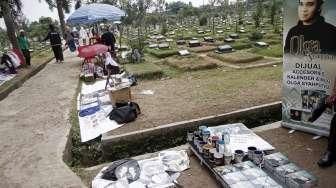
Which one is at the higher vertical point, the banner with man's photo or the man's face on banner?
the man's face on banner

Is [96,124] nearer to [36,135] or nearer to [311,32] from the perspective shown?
[36,135]

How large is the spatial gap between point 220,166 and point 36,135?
345 cm

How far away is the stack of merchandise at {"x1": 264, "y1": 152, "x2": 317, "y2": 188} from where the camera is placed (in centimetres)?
382

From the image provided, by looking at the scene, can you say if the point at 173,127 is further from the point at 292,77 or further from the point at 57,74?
the point at 57,74

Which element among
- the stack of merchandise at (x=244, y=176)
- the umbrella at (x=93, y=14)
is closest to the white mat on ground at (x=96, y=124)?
the stack of merchandise at (x=244, y=176)

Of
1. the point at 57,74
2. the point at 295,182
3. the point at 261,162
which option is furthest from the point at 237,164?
the point at 57,74

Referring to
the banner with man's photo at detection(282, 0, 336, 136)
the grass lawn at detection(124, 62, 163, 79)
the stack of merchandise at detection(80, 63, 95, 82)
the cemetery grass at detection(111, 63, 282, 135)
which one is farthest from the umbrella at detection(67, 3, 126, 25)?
the banner with man's photo at detection(282, 0, 336, 136)

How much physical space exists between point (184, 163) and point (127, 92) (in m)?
2.75

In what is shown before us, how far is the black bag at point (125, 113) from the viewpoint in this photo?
629 cm

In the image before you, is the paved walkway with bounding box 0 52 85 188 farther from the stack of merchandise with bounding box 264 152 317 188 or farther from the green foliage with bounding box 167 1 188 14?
the green foliage with bounding box 167 1 188 14

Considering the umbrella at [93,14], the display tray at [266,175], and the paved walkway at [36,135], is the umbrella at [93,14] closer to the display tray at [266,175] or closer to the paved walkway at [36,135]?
the paved walkway at [36,135]

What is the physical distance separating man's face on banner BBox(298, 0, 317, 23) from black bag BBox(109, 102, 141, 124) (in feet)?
10.8

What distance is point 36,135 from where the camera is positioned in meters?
6.09

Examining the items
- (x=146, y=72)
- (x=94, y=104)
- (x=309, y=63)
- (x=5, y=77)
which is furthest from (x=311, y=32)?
(x=5, y=77)
